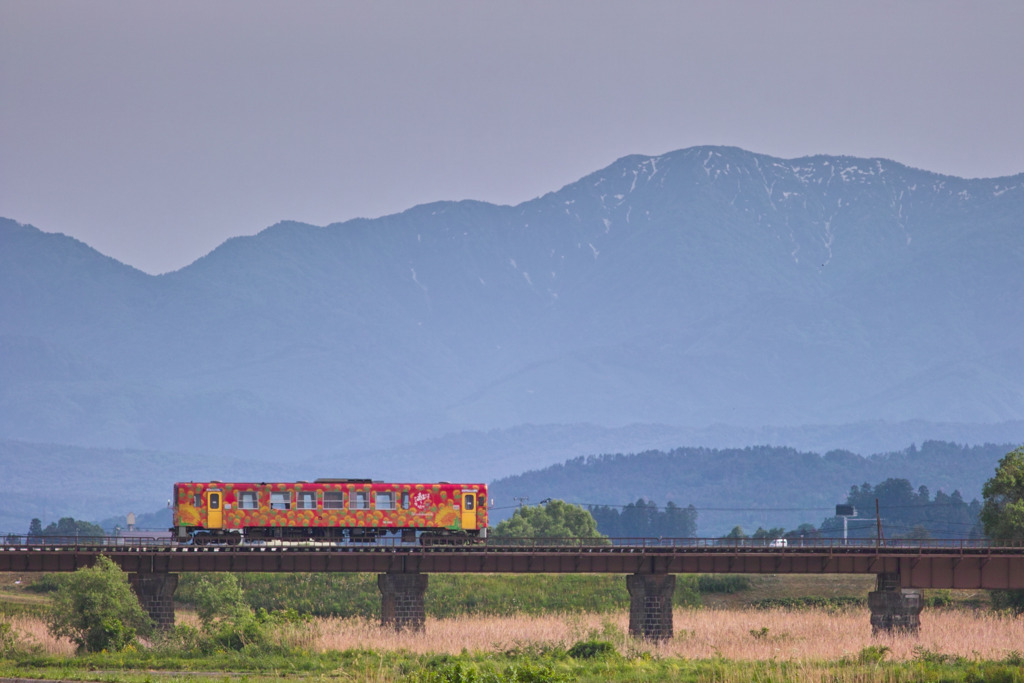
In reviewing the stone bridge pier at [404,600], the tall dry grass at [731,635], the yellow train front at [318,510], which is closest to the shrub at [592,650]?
the tall dry grass at [731,635]

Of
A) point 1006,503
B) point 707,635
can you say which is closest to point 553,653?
point 707,635

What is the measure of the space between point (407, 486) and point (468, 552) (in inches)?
384

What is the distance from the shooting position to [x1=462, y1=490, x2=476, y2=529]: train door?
110312 mm

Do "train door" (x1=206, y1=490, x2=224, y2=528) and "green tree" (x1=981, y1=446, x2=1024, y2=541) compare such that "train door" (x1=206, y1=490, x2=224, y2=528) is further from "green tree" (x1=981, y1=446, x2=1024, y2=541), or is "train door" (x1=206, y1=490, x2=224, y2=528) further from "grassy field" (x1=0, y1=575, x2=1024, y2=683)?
"green tree" (x1=981, y1=446, x2=1024, y2=541)

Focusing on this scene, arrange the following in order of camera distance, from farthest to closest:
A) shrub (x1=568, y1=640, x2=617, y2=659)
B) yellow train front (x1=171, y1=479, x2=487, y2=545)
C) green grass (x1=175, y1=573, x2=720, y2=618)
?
1. green grass (x1=175, y1=573, x2=720, y2=618)
2. yellow train front (x1=171, y1=479, x2=487, y2=545)
3. shrub (x1=568, y1=640, x2=617, y2=659)

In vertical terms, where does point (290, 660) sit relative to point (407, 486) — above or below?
below

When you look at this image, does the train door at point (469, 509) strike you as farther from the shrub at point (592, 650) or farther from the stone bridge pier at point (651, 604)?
the shrub at point (592, 650)

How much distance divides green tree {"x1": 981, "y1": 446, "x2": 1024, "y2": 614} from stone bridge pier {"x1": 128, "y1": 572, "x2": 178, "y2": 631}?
6177cm

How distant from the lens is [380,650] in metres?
86.7

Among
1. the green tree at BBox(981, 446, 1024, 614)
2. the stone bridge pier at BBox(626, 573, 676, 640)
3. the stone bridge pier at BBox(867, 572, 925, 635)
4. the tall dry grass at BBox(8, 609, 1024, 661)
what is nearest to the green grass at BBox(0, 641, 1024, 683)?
the tall dry grass at BBox(8, 609, 1024, 661)

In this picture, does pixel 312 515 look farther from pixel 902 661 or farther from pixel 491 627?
pixel 902 661

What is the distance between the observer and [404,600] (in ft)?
330

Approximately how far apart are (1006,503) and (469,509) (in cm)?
4638

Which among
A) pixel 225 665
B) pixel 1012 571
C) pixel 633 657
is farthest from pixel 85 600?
pixel 1012 571
